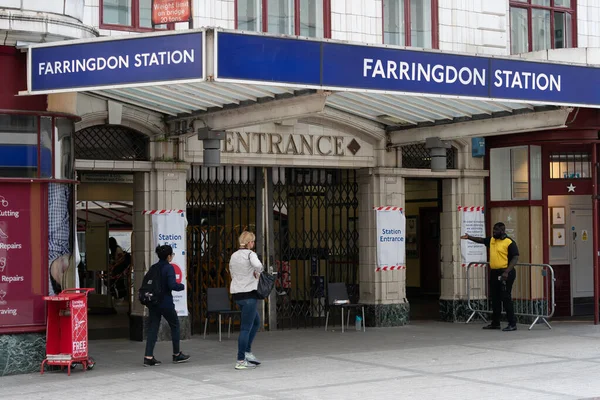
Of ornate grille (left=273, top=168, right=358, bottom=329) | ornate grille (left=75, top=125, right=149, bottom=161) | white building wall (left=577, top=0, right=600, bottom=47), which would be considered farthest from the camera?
white building wall (left=577, top=0, right=600, bottom=47)

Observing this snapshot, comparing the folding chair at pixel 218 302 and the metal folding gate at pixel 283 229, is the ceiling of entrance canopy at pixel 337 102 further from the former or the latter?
→ the folding chair at pixel 218 302

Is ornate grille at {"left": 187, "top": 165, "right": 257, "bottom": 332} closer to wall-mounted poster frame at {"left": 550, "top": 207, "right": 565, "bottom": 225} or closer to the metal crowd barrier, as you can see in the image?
the metal crowd barrier

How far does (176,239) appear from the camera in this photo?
15.2m

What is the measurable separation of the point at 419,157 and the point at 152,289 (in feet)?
22.7

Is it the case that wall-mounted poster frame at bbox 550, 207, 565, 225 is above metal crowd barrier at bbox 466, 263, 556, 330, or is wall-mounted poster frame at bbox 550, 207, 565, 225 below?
above

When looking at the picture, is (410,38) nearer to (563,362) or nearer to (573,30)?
(573,30)

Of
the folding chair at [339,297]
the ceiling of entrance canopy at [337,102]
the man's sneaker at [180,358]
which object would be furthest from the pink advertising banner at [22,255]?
the folding chair at [339,297]

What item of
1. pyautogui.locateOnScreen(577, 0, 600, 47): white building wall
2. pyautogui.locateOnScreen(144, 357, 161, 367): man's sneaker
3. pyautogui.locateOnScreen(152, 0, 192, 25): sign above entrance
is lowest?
pyautogui.locateOnScreen(144, 357, 161, 367): man's sneaker

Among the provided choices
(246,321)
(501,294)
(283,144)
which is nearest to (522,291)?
(501,294)

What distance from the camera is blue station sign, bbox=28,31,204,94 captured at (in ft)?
35.4

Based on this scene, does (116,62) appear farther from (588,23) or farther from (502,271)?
(588,23)

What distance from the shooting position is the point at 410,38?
17.3 m

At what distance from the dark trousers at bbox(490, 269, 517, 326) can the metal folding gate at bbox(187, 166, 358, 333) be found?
7.95ft

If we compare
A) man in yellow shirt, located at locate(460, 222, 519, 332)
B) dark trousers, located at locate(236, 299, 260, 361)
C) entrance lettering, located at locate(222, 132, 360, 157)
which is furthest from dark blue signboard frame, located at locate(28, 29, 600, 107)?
entrance lettering, located at locate(222, 132, 360, 157)
